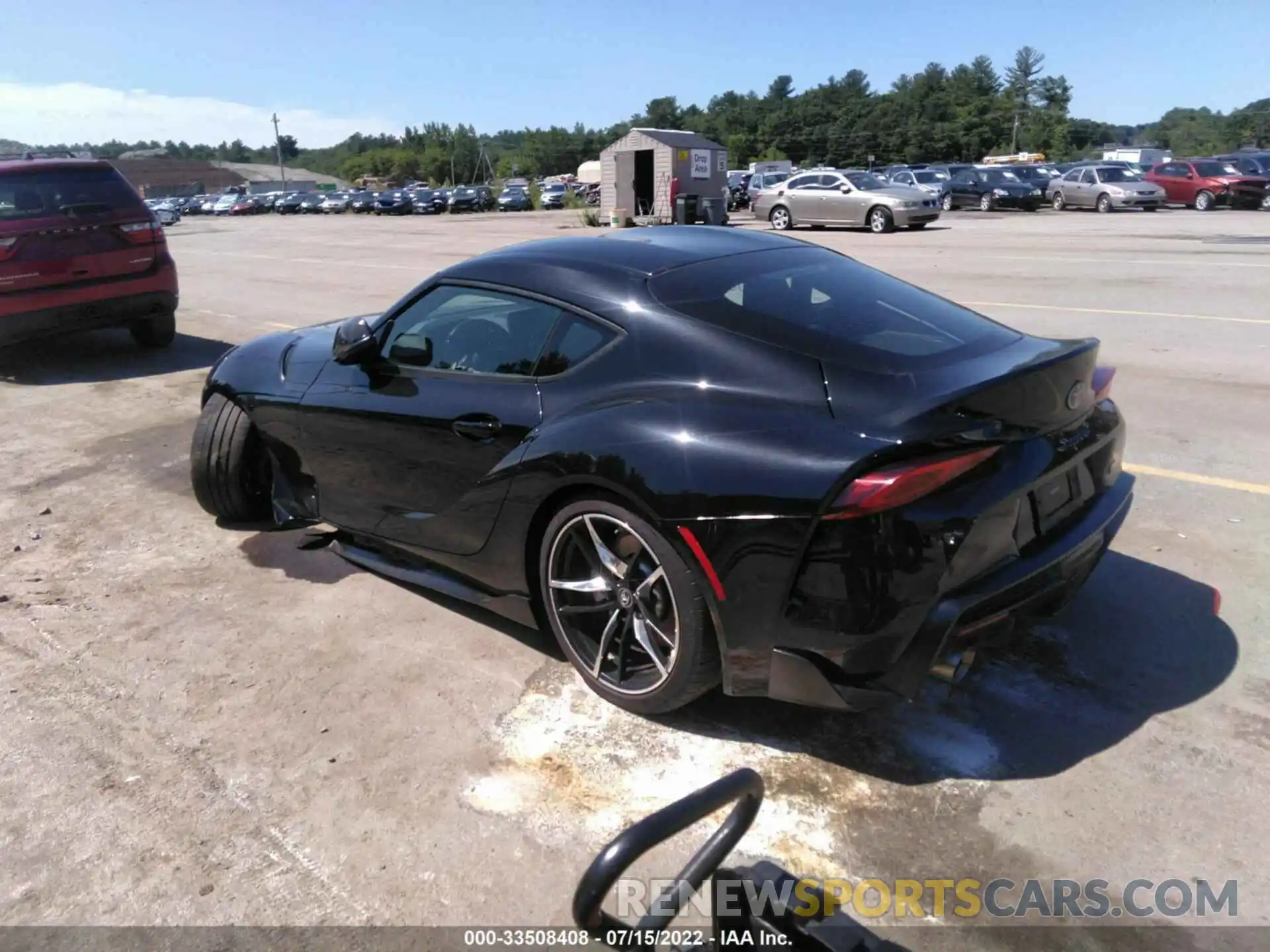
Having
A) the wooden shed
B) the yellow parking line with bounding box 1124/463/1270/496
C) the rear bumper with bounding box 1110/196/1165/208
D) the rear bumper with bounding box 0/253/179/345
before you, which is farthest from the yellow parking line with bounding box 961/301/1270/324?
the rear bumper with bounding box 1110/196/1165/208

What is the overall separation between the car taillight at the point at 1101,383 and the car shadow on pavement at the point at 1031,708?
921 mm

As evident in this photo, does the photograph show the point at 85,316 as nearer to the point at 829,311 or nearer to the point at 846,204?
the point at 829,311

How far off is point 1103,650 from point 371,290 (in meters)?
12.5

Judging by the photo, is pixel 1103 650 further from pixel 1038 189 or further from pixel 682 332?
pixel 1038 189

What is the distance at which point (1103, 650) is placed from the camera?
354 centimetres

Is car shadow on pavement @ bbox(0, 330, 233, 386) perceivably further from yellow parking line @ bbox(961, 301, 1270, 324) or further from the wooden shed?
the wooden shed

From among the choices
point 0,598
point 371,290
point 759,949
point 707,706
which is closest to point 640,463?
point 707,706

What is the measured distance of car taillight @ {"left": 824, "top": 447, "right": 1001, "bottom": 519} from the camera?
2584 millimetres

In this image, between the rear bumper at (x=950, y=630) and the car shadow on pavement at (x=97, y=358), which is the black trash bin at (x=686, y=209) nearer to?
the car shadow on pavement at (x=97, y=358)

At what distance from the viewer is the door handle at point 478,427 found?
138 inches

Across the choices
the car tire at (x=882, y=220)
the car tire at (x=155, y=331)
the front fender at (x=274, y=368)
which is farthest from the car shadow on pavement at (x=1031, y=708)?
the car tire at (x=882, y=220)

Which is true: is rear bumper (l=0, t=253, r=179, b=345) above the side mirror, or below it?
below

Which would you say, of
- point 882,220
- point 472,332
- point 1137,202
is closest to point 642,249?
point 472,332

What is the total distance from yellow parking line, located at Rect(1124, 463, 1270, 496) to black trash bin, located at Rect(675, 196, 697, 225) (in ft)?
71.4
